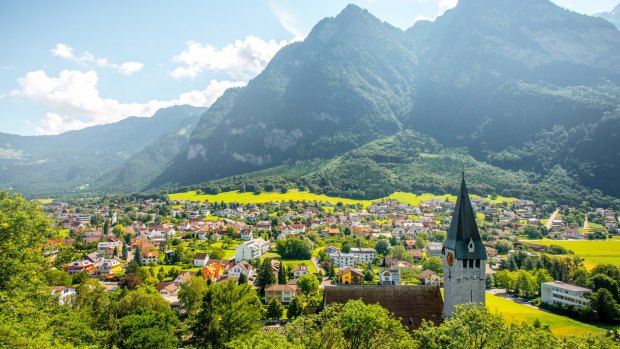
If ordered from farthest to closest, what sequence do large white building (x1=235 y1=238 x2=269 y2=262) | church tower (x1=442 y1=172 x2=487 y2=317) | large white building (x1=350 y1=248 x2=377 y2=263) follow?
1. large white building (x1=350 y1=248 x2=377 y2=263)
2. large white building (x1=235 y1=238 x2=269 y2=262)
3. church tower (x1=442 y1=172 x2=487 y2=317)

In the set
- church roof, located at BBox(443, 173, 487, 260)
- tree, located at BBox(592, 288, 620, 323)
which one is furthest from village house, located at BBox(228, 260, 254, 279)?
tree, located at BBox(592, 288, 620, 323)

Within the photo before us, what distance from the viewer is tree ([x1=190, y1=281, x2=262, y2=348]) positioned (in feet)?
109

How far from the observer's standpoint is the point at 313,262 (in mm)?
91000

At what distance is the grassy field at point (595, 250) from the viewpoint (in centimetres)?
8762

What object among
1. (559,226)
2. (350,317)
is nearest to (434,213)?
(559,226)

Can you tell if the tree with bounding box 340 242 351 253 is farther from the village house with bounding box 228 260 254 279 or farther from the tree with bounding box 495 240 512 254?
the tree with bounding box 495 240 512 254

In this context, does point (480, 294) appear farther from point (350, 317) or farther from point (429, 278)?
point (429, 278)

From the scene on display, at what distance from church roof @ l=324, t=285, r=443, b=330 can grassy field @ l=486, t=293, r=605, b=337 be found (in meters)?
22.0

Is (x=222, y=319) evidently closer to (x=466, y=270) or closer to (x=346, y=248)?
(x=466, y=270)

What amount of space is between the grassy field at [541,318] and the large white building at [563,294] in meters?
3.46

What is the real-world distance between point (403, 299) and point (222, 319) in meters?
15.2

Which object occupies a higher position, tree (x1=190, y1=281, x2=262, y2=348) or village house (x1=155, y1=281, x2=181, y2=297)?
tree (x1=190, y1=281, x2=262, y2=348)

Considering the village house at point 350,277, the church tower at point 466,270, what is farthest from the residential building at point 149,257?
the church tower at point 466,270

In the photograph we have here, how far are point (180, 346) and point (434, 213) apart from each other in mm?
129722
